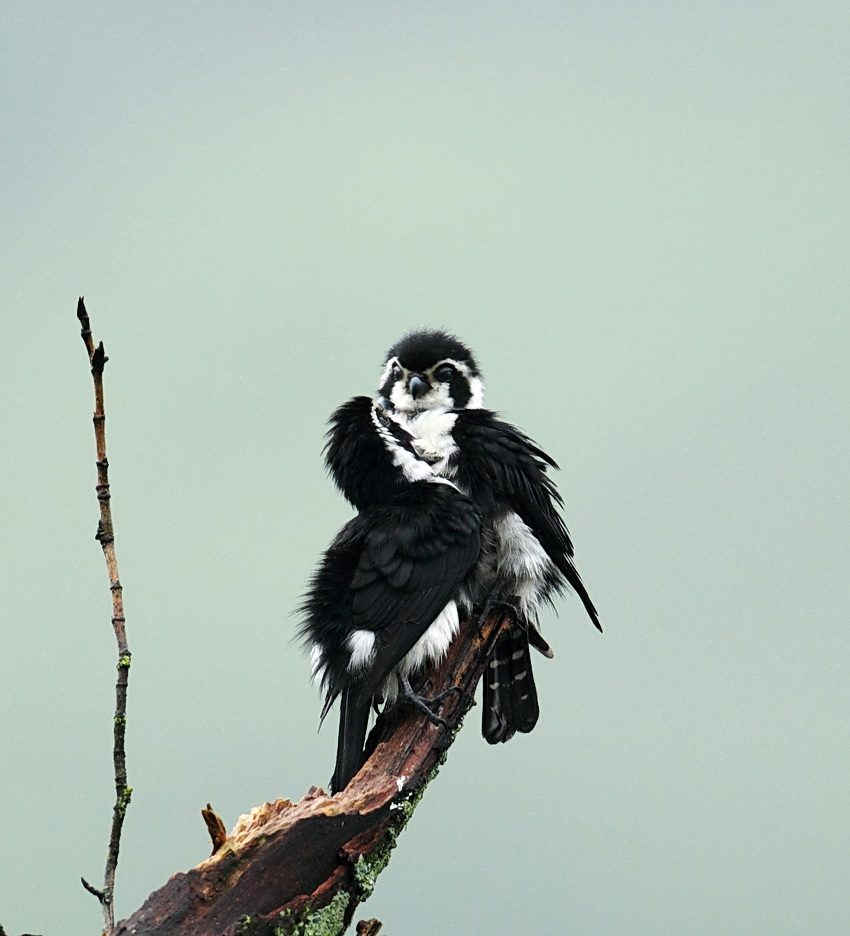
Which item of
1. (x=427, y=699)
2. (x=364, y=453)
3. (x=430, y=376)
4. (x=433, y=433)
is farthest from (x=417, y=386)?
(x=427, y=699)

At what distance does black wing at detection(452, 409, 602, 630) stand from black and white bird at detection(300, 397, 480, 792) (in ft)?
0.52

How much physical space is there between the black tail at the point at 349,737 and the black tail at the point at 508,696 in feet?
2.22

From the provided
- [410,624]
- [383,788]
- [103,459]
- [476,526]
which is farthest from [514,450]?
[103,459]

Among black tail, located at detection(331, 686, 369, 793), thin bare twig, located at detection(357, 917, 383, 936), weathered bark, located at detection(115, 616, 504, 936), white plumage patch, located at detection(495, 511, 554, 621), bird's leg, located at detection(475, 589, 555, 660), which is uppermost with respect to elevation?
white plumage patch, located at detection(495, 511, 554, 621)

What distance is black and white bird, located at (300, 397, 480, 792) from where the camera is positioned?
10.1ft

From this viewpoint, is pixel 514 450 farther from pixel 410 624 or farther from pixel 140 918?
pixel 140 918

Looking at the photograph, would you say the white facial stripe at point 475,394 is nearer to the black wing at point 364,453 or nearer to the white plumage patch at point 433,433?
the white plumage patch at point 433,433

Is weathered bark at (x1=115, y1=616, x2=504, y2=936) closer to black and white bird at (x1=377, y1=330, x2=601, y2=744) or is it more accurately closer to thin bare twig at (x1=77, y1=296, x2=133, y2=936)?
thin bare twig at (x1=77, y1=296, x2=133, y2=936)

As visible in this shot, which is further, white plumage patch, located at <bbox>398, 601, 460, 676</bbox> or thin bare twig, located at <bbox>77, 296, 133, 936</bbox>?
white plumage patch, located at <bbox>398, 601, 460, 676</bbox>

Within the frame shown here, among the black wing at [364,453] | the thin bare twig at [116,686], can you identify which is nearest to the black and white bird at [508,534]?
the black wing at [364,453]

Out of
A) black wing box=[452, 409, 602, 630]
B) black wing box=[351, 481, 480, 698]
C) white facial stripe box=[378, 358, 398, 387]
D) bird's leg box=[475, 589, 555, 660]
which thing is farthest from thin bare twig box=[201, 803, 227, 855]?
white facial stripe box=[378, 358, 398, 387]

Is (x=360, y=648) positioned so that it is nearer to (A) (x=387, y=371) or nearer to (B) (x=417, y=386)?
(B) (x=417, y=386)

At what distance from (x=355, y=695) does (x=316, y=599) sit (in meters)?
0.33

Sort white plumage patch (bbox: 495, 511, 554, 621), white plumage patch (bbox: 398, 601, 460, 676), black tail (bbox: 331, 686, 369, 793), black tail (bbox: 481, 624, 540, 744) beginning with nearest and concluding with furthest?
black tail (bbox: 331, 686, 369, 793)
white plumage patch (bbox: 398, 601, 460, 676)
white plumage patch (bbox: 495, 511, 554, 621)
black tail (bbox: 481, 624, 540, 744)
